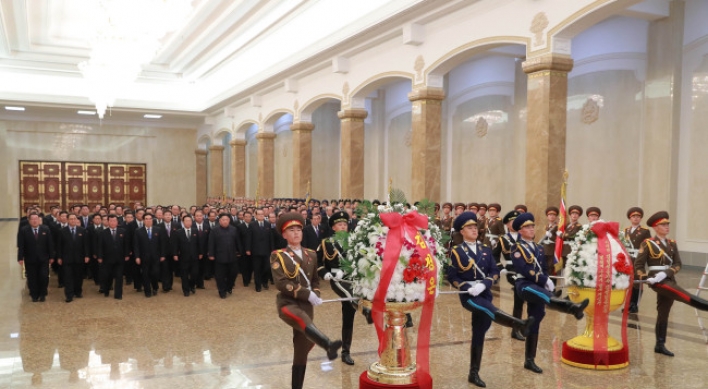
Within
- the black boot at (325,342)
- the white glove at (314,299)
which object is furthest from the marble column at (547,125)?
the black boot at (325,342)

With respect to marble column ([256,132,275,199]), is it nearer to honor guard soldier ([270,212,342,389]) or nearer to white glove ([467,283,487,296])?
honor guard soldier ([270,212,342,389])

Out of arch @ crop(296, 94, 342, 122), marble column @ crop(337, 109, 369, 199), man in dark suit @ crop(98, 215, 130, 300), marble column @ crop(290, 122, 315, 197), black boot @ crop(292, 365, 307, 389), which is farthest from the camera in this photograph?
marble column @ crop(290, 122, 315, 197)

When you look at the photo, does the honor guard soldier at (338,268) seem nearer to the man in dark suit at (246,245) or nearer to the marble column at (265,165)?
the man in dark suit at (246,245)

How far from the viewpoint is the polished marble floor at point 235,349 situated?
5863mm

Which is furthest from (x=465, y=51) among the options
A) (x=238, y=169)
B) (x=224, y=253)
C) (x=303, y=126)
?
(x=238, y=169)

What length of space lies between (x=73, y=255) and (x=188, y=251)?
195 centimetres

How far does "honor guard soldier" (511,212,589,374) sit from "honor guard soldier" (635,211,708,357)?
142 centimetres

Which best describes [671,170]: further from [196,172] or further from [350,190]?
[196,172]

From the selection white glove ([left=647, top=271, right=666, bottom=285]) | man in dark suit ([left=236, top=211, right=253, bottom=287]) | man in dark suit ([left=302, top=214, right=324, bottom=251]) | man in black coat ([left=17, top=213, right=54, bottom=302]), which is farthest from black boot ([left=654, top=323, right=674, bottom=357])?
man in black coat ([left=17, top=213, right=54, bottom=302])

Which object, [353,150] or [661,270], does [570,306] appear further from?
[353,150]

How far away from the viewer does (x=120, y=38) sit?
1653 cm

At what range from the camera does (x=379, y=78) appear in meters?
16.1

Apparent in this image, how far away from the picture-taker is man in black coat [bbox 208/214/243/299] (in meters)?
10.7

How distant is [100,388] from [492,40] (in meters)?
9.78
